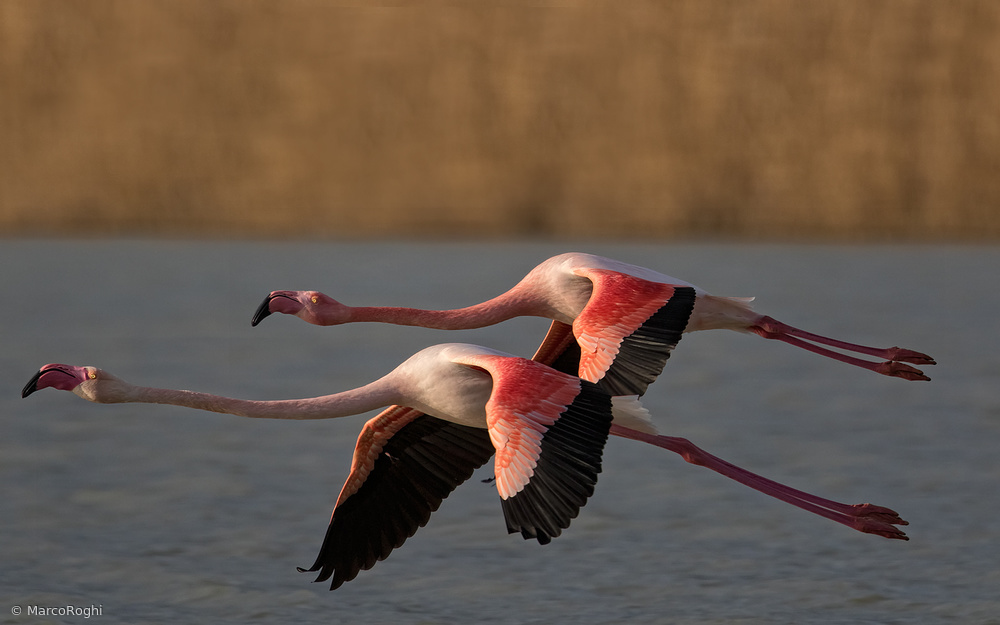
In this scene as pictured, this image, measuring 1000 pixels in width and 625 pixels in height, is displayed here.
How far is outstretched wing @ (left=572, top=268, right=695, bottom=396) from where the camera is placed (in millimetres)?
6887

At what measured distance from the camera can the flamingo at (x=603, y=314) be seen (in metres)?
6.94

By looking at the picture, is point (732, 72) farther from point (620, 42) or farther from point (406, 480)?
point (406, 480)

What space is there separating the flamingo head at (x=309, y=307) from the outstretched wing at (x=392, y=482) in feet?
2.32

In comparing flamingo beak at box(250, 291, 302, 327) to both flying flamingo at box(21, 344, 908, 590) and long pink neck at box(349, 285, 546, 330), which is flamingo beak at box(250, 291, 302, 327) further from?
long pink neck at box(349, 285, 546, 330)

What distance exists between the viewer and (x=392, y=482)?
7.80 metres

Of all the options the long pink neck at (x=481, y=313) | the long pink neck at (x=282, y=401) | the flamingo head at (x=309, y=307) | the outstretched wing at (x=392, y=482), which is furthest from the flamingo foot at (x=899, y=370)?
the flamingo head at (x=309, y=307)

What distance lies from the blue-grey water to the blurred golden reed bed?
11722mm

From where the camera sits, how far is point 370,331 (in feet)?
95.6

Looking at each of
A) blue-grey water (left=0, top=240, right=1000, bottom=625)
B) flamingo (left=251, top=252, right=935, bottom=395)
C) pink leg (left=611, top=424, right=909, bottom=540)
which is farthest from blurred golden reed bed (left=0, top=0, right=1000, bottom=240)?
pink leg (left=611, top=424, right=909, bottom=540)

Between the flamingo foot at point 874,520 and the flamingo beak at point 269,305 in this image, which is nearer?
the flamingo beak at point 269,305

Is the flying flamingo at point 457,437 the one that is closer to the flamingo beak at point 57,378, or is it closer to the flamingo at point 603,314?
the flamingo beak at point 57,378

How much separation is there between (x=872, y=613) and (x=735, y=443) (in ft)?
22.1

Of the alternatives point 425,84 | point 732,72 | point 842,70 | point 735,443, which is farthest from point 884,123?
point 735,443

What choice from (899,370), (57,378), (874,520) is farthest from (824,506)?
(57,378)
